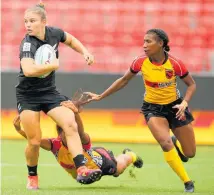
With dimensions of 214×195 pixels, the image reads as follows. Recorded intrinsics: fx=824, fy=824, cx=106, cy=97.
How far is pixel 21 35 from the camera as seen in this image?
18.7 m

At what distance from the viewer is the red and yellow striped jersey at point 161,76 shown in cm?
977

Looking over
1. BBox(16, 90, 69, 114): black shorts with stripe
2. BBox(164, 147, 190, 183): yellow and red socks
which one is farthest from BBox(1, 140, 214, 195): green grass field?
BBox(16, 90, 69, 114): black shorts with stripe

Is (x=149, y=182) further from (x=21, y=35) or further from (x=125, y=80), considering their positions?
(x=21, y=35)

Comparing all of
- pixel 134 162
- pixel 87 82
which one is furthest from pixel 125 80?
pixel 87 82

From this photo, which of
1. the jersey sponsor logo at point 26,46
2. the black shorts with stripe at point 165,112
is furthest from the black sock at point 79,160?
the black shorts with stripe at point 165,112

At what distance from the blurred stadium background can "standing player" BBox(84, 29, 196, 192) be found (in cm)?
528

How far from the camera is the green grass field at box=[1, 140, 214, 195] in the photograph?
929cm

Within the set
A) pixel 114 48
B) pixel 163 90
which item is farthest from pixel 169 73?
pixel 114 48

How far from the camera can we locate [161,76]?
9.82 m

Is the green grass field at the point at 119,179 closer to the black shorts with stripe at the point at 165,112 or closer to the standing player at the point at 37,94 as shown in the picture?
the standing player at the point at 37,94

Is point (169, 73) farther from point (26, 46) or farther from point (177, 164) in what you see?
point (26, 46)

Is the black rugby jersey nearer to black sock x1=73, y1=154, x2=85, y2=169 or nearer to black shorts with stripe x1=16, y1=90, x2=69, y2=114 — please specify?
black shorts with stripe x1=16, y1=90, x2=69, y2=114

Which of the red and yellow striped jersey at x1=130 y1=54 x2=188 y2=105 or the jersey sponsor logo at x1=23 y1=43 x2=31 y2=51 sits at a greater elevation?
the jersey sponsor logo at x1=23 y1=43 x2=31 y2=51

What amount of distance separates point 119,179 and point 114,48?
7.78 metres
